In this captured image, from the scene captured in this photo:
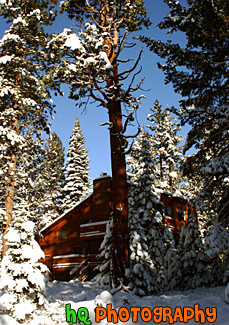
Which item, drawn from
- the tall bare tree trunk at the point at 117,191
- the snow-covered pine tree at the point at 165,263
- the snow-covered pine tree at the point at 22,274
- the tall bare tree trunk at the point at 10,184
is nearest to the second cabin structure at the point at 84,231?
the tall bare tree trunk at the point at 10,184

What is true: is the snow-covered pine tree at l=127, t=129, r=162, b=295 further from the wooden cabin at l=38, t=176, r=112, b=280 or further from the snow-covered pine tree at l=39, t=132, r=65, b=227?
the snow-covered pine tree at l=39, t=132, r=65, b=227

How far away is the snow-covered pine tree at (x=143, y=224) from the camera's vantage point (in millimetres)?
10984

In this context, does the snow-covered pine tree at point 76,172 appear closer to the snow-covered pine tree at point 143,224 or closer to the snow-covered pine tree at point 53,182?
the snow-covered pine tree at point 53,182

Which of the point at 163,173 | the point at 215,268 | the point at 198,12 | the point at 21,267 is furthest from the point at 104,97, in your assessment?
the point at 163,173

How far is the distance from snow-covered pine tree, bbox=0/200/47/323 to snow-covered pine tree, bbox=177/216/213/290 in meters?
7.36

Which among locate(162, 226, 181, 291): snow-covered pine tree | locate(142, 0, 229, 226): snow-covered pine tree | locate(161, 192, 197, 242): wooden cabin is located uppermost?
locate(142, 0, 229, 226): snow-covered pine tree

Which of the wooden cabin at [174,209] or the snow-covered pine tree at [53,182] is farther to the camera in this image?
the snow-covered pine tree at [53,182]

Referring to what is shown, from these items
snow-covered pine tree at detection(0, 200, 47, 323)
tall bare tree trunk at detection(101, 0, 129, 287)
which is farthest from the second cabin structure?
snow-covered pine tree at detection(0, 200, 47, 323)

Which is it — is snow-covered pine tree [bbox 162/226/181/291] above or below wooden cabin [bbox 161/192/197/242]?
below

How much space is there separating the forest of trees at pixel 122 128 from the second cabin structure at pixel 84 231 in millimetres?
6891

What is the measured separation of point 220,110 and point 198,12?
479 cm

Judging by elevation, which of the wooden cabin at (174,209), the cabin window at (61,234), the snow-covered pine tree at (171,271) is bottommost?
the snow-covered pine tree at (171,271)

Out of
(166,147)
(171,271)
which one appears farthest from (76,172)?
(171,271)

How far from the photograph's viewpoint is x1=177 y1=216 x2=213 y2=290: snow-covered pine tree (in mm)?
12367
